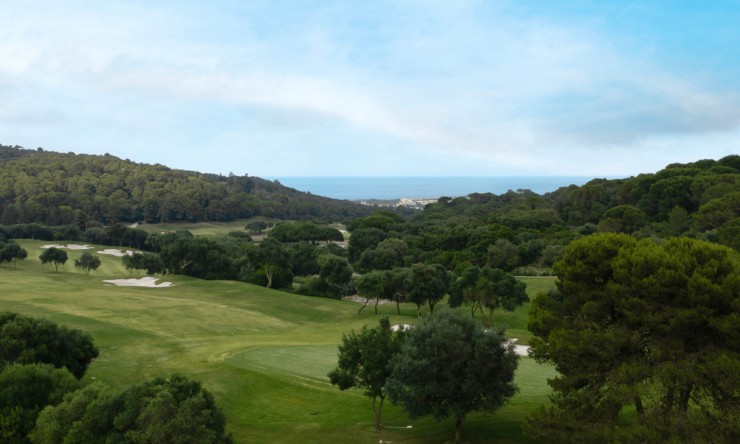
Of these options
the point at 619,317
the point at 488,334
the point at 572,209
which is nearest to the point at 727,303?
the point at 619,317

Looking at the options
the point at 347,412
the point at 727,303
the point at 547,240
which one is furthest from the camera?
the point at 547,240

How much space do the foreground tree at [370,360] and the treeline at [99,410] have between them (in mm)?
5736

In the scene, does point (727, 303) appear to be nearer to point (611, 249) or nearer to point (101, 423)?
point (611, 249)

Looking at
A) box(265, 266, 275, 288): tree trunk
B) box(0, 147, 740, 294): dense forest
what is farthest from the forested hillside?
box(265, 266, 275, 288): tree trunk

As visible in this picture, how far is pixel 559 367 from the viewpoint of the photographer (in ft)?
59.7

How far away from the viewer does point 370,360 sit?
21.9m

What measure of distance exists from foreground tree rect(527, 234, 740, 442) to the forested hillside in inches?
5449

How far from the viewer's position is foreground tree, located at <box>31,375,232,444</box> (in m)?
16.8

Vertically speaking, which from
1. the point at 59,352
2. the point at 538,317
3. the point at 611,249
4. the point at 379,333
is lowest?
the point at 59,352

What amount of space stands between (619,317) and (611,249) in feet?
7.53

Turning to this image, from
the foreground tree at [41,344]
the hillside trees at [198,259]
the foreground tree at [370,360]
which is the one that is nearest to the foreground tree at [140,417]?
the foreground tree at [370,360]

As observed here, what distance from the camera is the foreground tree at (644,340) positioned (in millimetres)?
15023

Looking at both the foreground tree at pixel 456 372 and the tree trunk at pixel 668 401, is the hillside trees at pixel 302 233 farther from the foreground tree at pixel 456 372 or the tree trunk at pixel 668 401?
the tree trunk at pixel 668 401

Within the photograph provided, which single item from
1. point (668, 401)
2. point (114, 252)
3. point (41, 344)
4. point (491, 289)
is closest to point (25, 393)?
point (41, 344)
